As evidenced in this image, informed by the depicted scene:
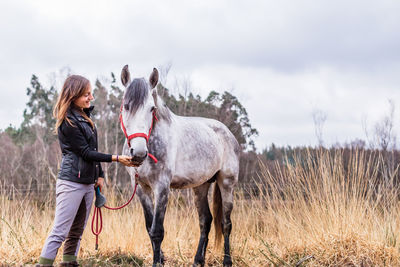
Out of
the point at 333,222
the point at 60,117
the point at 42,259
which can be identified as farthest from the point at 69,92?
the point at 333,222

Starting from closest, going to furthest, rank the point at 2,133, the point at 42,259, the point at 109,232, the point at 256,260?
1. the point at 42,259
2. the point at 256,260
3. the point at 109,232
4. the point at 2,133

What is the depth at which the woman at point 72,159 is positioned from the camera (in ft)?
9.89

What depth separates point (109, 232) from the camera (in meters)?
5.31

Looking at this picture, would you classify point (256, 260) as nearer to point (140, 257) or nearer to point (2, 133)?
point (140, 257)

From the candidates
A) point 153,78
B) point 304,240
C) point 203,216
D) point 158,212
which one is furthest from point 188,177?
point 304,240

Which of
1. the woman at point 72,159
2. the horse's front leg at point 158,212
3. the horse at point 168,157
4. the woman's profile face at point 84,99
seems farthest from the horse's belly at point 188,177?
the woman's profile face at point 84,99

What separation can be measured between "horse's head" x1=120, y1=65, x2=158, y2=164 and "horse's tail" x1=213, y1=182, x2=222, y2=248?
1.81m

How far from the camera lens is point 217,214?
4887mm

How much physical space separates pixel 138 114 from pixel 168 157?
62 cm

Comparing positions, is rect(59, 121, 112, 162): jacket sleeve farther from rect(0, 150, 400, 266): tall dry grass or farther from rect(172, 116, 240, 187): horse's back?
rect(0, 150, 400, 266): tall dry grass

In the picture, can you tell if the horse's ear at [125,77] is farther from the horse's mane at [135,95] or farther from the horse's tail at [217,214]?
the horse's tail at [217,214]

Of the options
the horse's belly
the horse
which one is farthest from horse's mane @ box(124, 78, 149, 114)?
the horse's belly

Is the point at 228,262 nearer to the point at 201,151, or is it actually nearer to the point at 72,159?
the point at 201,151

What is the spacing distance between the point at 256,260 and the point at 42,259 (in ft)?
7.98
